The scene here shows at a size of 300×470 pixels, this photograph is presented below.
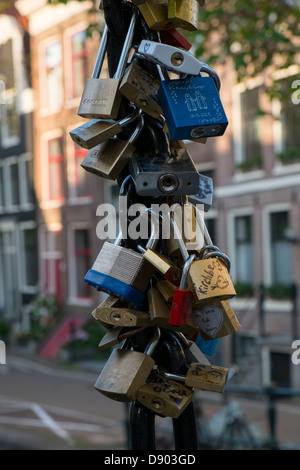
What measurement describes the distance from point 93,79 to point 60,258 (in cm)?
2186

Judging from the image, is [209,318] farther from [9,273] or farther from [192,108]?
[9,273]

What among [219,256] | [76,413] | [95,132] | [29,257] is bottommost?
[76,413]

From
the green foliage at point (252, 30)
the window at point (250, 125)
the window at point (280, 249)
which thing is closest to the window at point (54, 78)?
the window at point (250, 125)

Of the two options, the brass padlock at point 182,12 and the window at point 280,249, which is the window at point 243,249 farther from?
the brass padlock at point 182,12

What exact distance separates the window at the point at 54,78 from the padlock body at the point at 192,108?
827 inches

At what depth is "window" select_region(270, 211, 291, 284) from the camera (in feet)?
48.1

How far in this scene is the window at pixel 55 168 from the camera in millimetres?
22703

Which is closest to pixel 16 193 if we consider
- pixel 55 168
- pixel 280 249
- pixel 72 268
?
pixel 55 168

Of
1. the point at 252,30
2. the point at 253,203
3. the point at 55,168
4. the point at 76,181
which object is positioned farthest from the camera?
the point at 55,168

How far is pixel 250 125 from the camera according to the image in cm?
1537

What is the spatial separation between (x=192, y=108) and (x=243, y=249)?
1481 cm

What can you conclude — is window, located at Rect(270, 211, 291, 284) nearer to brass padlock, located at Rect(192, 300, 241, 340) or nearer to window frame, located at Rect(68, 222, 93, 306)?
window frame, located at Rect(68, 222, 93, 306)

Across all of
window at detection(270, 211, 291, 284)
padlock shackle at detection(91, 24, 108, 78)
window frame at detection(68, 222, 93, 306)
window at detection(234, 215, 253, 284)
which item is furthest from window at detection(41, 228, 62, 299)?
padlock shackle at detection(91, 24, 108, 78)

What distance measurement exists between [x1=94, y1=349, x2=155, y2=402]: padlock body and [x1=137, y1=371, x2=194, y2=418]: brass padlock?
0.02 meters
